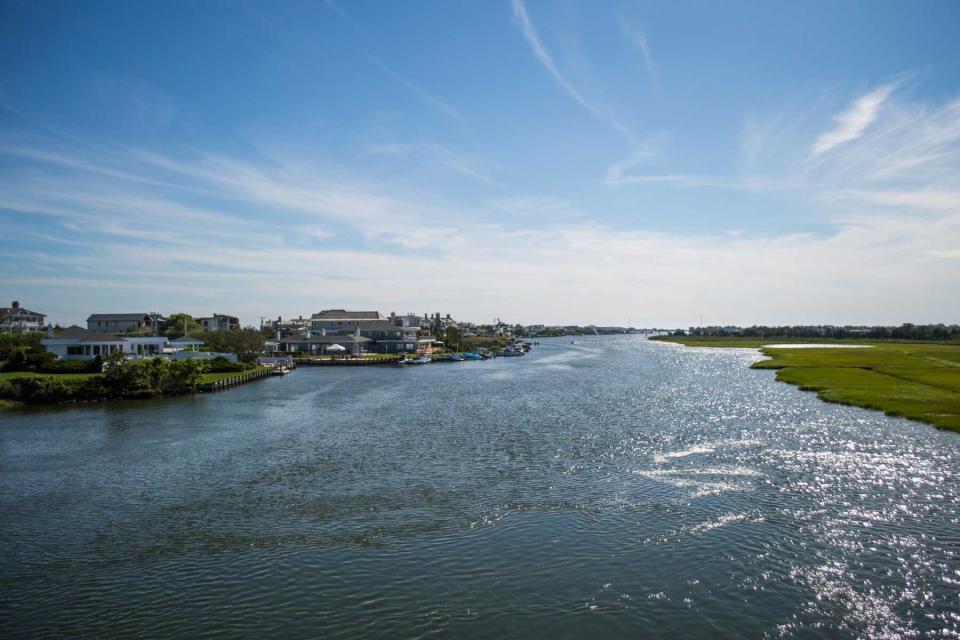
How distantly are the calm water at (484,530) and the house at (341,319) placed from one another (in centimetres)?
8040

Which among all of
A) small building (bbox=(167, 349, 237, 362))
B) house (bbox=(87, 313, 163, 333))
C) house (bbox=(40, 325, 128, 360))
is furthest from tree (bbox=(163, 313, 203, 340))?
house (bbox=(40, 325, 128, 360))

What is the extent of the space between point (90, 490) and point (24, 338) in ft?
192

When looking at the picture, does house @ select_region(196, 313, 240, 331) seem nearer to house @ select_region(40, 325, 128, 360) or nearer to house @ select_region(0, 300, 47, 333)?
house @ select_region(0, 300, 47, 333)

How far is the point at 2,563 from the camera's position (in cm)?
1515

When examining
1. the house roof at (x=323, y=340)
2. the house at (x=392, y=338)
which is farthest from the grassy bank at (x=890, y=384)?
the house roof at (x=323, y=340)

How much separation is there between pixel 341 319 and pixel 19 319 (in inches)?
2315

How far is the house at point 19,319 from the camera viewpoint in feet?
333

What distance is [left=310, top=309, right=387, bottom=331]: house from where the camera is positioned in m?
114

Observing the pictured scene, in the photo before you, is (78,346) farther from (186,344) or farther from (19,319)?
(19,319)

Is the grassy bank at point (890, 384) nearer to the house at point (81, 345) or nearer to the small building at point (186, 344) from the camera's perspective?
the house at point (81, 345)

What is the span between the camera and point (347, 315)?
396ft

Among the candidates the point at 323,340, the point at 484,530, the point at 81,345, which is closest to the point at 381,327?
the point at 323,340

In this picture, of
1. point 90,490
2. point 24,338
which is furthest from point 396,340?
point 90,490

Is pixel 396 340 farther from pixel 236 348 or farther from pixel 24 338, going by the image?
pixel 24 338
